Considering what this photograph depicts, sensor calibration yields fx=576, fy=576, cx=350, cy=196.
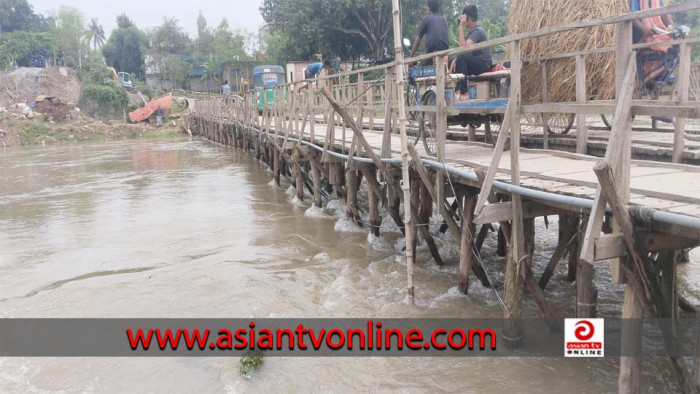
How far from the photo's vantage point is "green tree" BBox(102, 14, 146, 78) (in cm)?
5631

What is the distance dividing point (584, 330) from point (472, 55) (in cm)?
377

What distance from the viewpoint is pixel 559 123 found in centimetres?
737

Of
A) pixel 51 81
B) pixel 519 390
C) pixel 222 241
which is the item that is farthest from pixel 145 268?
pixel 51 81

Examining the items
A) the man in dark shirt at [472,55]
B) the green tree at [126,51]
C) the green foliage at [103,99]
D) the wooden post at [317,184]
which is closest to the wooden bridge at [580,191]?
the man in dark shirt at [472,55]

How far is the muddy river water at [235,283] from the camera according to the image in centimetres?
462

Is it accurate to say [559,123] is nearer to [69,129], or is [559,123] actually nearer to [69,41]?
[69,129]

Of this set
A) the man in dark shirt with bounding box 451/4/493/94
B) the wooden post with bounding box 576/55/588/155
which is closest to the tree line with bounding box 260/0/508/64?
the man in dark shirt with bounding box 451/4/493/94

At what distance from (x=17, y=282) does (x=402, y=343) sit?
5291 mm

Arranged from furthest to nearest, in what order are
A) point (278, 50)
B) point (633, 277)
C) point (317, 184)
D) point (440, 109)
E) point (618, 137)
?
point (278, 50), point (317, 184), point (440, 109), point (633, 277), point (618, 137)

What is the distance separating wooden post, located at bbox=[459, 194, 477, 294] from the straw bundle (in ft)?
4.71

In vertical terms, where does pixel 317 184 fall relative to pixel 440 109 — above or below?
below

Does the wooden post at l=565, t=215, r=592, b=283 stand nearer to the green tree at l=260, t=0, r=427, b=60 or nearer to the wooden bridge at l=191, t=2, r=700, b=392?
the wooden bridge at l=191, t=2, r=700, b=392

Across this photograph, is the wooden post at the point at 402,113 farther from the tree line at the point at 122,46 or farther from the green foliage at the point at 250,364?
the tree line at the point at 122,46

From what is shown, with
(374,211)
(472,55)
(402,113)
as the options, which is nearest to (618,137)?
(402,113)
